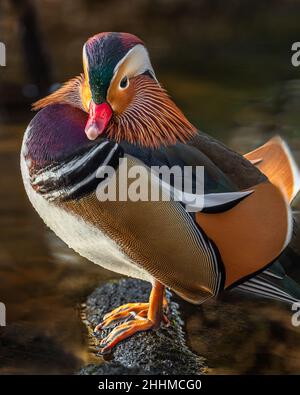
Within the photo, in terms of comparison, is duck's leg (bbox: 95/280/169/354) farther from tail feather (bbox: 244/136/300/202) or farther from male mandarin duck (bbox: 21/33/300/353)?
tail feather (bbox: 244/136/300/202)

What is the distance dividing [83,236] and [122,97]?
0.38 meters

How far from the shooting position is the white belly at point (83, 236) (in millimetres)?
1947

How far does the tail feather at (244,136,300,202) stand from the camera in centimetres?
215

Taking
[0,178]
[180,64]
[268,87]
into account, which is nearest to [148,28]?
[180,64]

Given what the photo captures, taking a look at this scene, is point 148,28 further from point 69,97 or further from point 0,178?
point 69,97

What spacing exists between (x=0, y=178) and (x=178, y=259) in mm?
1878

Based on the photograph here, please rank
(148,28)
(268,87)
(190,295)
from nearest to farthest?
(190,295), (268,87), (148,28)

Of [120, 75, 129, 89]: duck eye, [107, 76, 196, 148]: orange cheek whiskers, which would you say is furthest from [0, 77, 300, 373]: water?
[120, 75, 129, 89]: duck eye

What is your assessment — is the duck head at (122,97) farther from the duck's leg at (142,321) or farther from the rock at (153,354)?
the rock at (153,354)

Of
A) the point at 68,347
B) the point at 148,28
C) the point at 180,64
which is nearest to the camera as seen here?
the point at 68,347

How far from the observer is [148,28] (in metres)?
6.48

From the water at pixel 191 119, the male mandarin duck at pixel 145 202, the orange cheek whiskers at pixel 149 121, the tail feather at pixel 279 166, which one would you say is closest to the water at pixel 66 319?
the water at pixel 191 119

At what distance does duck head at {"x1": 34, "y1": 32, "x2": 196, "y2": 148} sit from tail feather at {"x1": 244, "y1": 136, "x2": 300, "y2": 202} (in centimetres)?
30

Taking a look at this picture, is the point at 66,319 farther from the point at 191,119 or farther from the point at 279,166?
the point at 191,119
